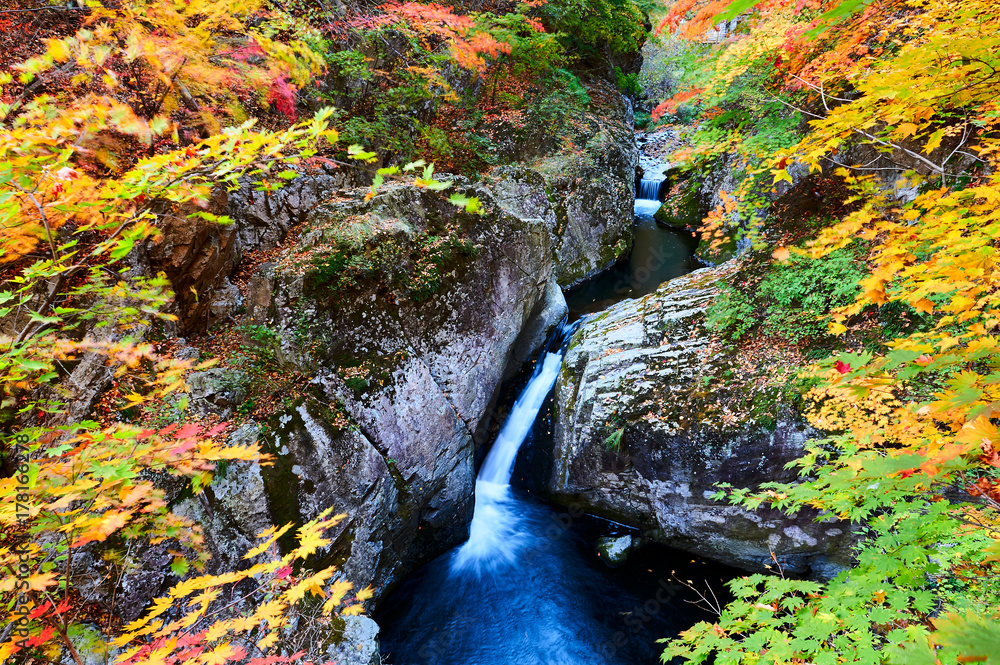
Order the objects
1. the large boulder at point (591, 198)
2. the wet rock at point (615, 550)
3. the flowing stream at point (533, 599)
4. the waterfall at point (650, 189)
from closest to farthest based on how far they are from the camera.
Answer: the flowing stream at point (533, 599) → the wet rock at point (615, 550) → the large boulder at point (591, 198) → the waterfall at point (650, 189)

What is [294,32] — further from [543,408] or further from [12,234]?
[543,408]

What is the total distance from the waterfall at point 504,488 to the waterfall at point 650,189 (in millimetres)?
8070

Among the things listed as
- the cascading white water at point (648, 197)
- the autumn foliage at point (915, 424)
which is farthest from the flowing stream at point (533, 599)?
the cascading white water at point (648, 197)

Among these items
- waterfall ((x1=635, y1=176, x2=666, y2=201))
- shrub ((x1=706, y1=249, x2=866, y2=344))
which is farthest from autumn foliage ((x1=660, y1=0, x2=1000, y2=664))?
waterfall ((x1=635, y1=176, x2=666, y2=201))

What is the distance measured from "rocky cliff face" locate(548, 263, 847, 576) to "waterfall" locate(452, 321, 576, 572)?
2.60ft

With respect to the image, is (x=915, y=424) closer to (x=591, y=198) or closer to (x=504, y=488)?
(x=504, y=488)

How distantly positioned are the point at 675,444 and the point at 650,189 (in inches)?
456

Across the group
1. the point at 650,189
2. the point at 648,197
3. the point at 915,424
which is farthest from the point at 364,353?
the point at 650,189

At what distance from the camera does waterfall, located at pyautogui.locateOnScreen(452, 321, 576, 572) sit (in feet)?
22.3

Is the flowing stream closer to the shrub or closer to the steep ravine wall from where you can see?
the steep ravine wall

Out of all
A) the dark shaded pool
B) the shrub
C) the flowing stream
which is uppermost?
the dark shaded pool

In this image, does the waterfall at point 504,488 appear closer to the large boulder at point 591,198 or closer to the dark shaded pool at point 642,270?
the dark shaded pool at point 642,270

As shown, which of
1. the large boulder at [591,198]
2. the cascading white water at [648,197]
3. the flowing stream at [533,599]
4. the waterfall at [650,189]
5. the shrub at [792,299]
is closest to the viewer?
the flowing stream at [533,599]

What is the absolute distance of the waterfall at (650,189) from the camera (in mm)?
14716
